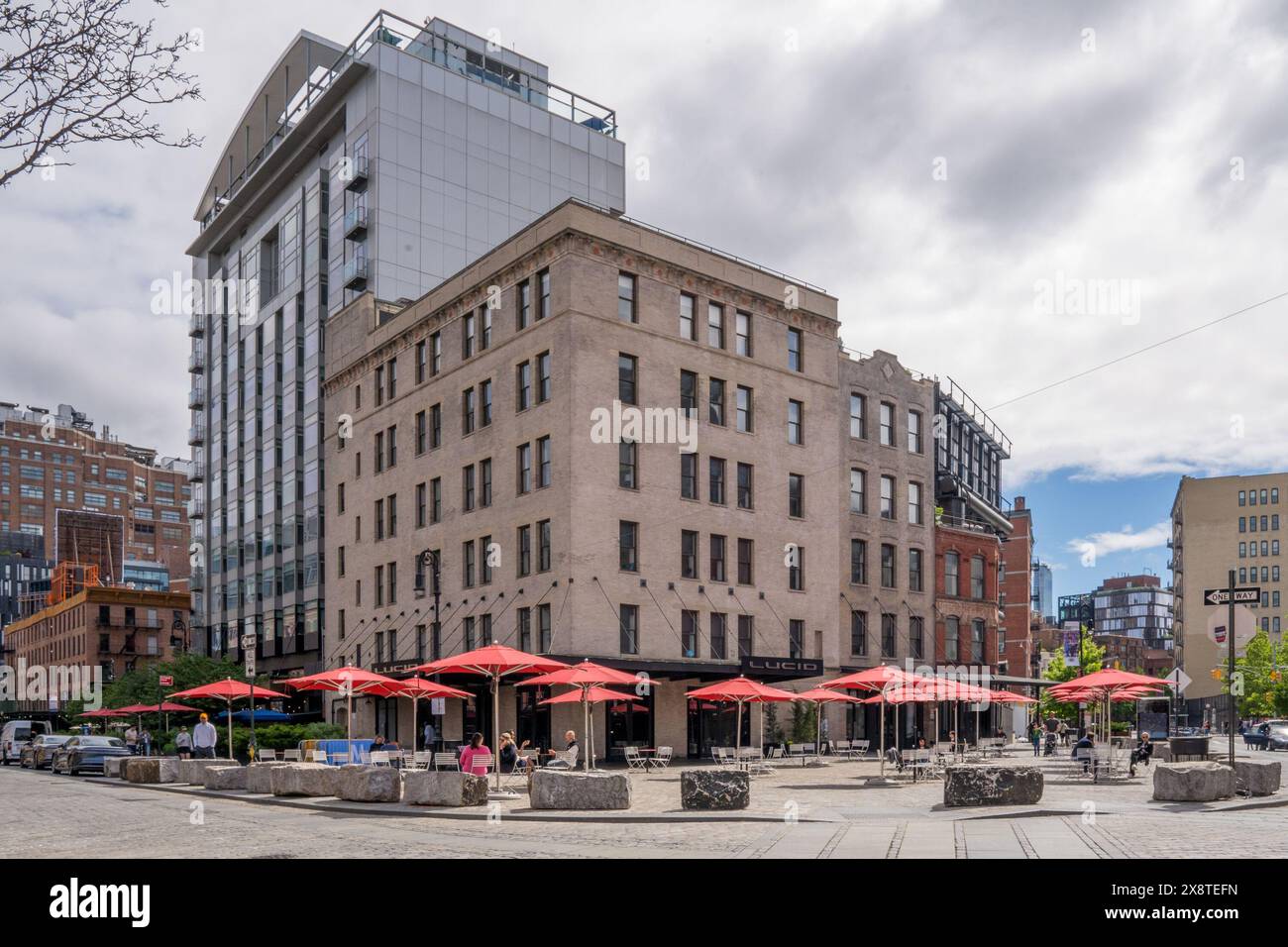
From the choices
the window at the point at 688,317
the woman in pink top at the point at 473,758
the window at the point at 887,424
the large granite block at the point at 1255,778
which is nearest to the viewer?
the large granite block at the point at 1255,778

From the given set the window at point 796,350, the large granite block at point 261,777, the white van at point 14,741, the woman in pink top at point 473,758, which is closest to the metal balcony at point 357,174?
the window at point 796,350

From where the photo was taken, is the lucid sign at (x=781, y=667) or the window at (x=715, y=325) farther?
the window at (x=715, y=325)

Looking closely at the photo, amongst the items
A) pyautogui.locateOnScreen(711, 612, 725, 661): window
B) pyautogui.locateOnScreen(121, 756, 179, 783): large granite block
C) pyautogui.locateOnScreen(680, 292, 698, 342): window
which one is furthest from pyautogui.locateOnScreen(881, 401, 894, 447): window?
pyautogui.locateOnScreen(121, 756, 179, 783): large granite block

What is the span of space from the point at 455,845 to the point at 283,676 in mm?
62621

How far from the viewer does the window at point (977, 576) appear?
64.9 m

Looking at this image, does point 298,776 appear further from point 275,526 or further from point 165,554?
point 165,554

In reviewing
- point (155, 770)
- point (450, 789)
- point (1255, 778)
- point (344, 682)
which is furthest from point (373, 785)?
point (1255, 778)

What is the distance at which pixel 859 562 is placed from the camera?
190ft

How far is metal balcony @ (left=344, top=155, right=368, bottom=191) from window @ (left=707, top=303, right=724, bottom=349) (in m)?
28.6

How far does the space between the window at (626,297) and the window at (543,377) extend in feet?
11.4

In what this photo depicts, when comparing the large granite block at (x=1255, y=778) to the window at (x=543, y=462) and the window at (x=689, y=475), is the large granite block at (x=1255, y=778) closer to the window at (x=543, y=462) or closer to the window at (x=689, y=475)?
the window at (x=689, y=475)

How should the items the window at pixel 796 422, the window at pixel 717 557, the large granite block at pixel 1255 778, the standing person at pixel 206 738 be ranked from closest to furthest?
the large granite block at pixel 1255 778, the standing person at pixel 206 738, the window at pixel 717 557, the window at pixel 796 422

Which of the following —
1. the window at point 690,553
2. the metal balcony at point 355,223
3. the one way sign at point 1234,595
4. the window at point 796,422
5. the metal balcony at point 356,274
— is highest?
the metal balcony at point 355,223
